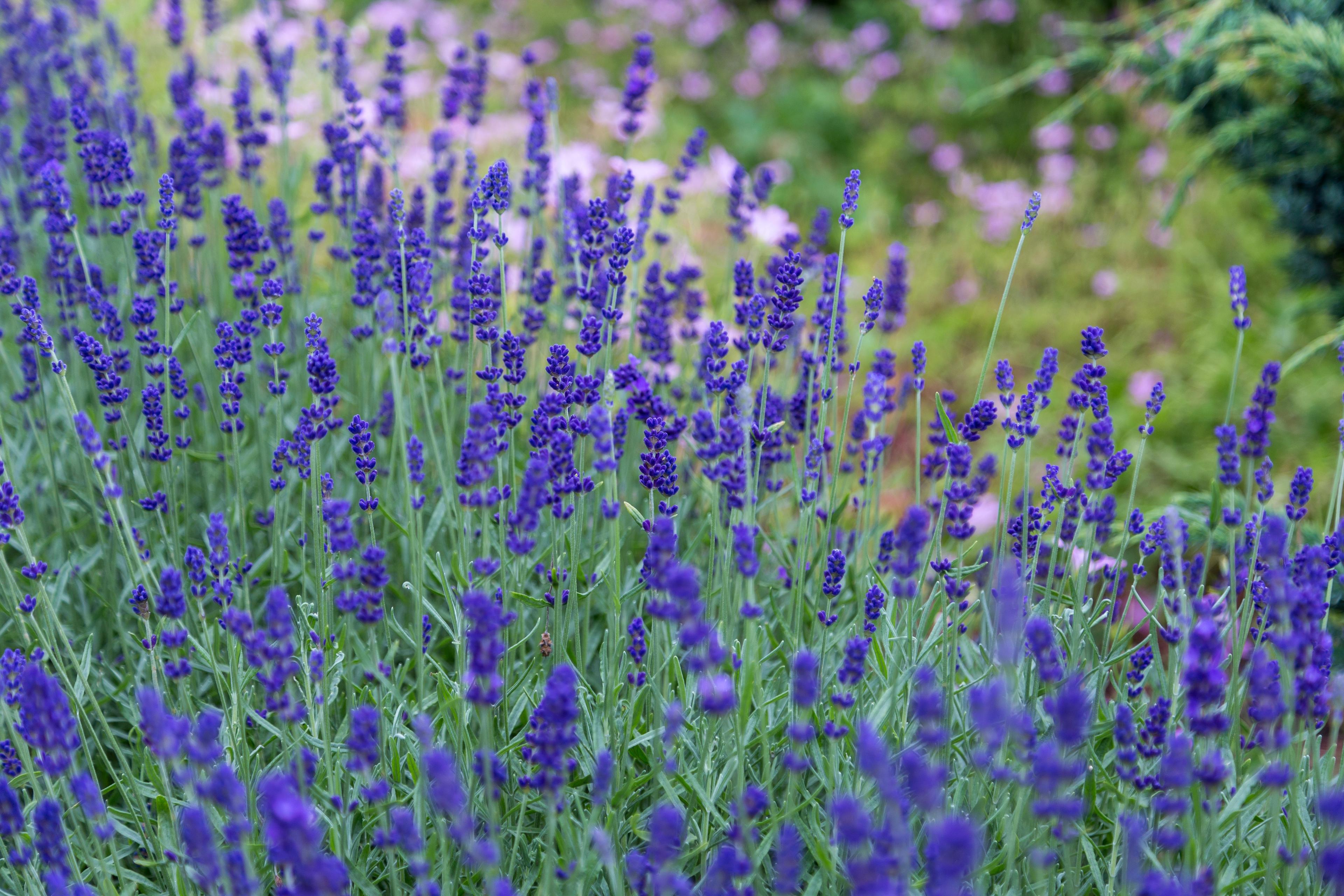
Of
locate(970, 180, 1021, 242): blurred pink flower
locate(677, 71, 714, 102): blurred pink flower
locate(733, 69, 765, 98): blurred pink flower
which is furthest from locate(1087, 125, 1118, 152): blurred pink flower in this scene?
locate(677, 71, 714, 102): blurred pink flower

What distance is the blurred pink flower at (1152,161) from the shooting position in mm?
6883

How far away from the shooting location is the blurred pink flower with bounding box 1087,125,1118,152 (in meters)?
7.12

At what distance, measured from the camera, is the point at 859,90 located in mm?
7938

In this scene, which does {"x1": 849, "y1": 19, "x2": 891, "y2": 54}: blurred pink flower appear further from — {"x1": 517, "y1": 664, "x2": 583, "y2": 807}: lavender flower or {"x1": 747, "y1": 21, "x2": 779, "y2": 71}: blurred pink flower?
{"x1": 517, "y1": 664, "x2": 583, "y2": 807}: lavender flower

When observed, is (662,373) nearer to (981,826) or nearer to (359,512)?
(359,512)

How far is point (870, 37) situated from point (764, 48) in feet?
2.77

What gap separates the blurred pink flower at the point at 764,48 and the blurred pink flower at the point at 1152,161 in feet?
9.72

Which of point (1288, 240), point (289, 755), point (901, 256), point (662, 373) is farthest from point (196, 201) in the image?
point (1288, 240)

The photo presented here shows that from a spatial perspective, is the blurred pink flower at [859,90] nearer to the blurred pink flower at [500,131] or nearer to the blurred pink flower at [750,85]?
the blurred pink flower at [750,85]

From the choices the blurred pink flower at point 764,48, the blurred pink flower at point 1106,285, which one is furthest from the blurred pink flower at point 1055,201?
the blurred pink flower at point 764,48

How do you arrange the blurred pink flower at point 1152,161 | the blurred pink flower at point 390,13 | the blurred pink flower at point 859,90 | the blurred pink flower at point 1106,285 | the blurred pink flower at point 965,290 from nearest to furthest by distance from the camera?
the blurred pink flower at point 1106,285, the blurred pink flower at point 965,290, the blurred pink flower at point 1152,161, the blurred pink flower at point 859,90, the blurred pink flower at point 390,13

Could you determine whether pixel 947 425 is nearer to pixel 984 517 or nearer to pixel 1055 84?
pixel 984 517

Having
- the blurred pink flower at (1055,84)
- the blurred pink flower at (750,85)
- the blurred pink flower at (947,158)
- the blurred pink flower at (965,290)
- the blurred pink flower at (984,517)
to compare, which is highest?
the blurred pink flower at (1055,84)

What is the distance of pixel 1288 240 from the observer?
6012 millimetres
